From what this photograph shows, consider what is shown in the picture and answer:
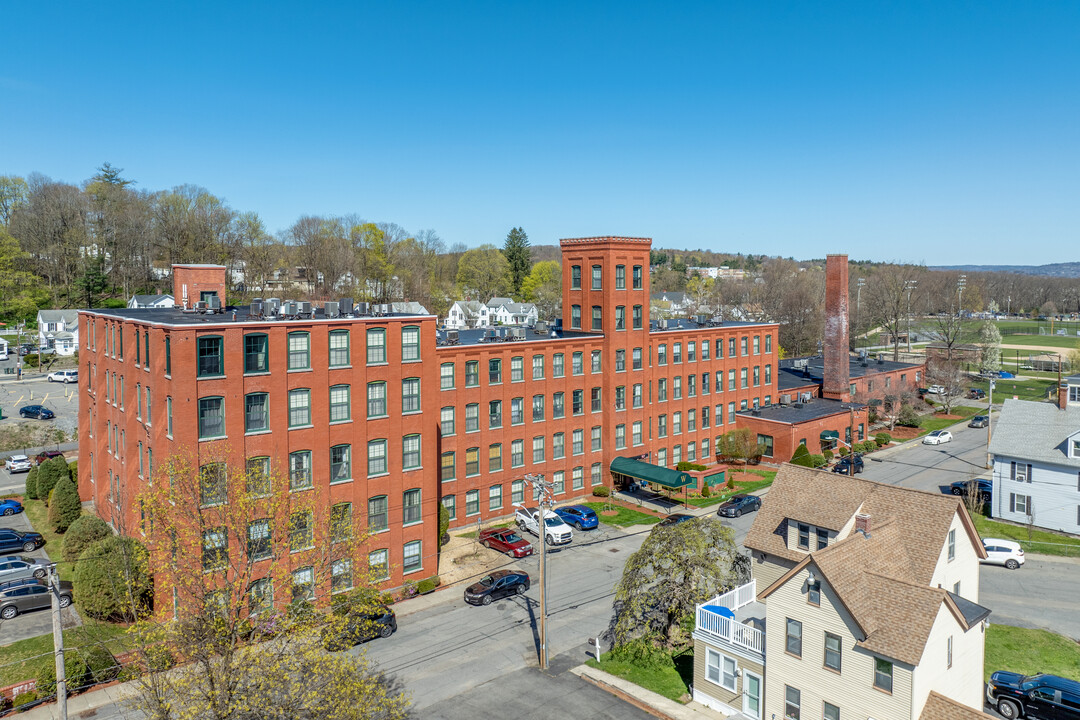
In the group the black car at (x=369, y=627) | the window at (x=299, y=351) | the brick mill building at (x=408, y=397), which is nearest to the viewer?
the black car at (x=369, y=627)

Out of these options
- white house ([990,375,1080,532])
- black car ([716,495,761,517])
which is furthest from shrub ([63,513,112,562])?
white house ([990,375,1080,532])

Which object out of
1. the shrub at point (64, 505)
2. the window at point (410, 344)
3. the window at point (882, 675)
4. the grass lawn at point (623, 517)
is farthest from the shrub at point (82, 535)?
the window at point (882, 675)

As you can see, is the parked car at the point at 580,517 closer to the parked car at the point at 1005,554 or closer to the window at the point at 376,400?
the window at the point at 376,400

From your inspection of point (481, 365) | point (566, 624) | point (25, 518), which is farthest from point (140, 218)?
point (566, 624)

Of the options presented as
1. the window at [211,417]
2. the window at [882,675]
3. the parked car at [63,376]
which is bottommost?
the window at [882,675]

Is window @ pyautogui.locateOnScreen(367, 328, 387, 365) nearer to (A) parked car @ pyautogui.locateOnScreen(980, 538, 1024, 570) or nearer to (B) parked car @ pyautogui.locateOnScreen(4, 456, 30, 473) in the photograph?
(A) parked car @ pyautogui.locateOnScreen(980, 538, 1024, 570)

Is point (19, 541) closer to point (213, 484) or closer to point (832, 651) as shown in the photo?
point (213, 484)

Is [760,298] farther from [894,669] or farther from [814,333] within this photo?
[894,669]
